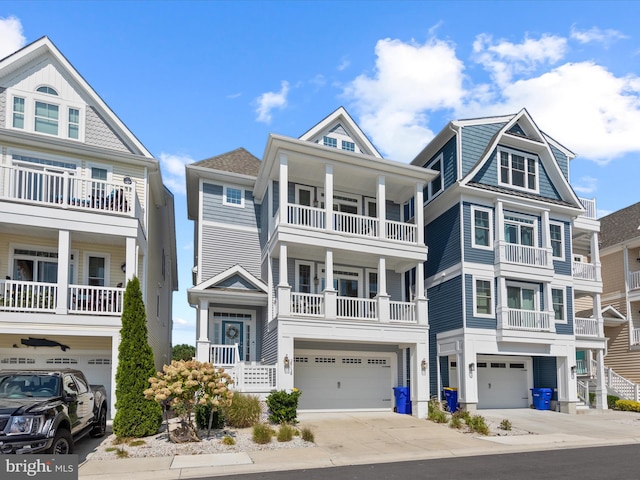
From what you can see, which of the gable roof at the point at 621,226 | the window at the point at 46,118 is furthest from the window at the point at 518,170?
the window at the point at 46,118

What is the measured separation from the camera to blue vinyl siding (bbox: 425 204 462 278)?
22.5 m

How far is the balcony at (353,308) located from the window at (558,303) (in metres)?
7.14

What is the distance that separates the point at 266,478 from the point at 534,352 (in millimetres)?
15486

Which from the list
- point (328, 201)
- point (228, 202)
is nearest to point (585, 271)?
point (328, 201)

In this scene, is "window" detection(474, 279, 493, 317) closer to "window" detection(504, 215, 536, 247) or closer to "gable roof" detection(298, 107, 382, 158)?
"window" detection(504, 215, 536, 247)

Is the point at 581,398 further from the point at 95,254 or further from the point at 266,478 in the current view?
the point at 95,254

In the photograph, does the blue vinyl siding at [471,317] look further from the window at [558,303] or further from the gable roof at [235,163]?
the gable roof at [235,163]

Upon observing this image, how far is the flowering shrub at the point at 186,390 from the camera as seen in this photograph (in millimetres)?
13617

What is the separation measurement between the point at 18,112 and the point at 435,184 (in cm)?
1659

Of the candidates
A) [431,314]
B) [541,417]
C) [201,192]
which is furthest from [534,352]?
[201,192]

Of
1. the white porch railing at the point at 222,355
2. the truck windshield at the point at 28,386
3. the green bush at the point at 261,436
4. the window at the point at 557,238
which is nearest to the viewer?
the truck windshield at the point at 28,386

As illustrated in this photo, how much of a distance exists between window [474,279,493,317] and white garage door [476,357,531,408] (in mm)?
2420

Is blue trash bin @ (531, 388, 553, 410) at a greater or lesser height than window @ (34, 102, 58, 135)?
lesser

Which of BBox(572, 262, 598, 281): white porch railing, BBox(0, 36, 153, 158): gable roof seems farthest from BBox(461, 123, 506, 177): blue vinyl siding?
BBox(0, 36, 153, 158): gable roof
